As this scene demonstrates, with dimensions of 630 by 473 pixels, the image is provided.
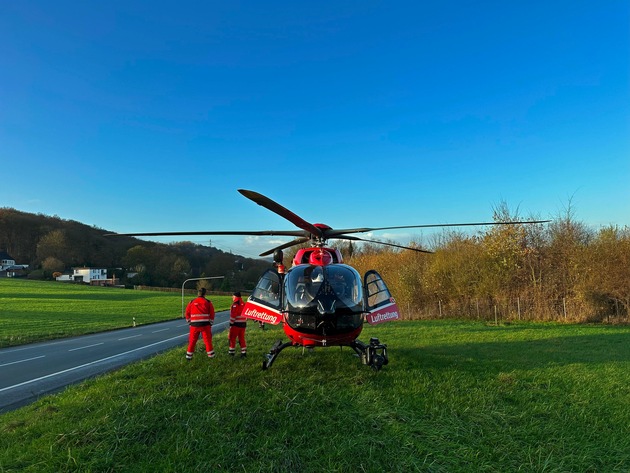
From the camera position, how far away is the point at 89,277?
99188 mm

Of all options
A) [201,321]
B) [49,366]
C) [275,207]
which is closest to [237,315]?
[201,321]

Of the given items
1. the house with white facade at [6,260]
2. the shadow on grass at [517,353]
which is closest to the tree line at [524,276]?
the shadow on grass at [517,353]

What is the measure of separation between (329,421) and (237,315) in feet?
19.6

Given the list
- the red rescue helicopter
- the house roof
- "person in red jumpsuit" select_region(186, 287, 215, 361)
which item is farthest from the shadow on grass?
the house roof

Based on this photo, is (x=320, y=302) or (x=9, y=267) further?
(x=9, y=267)

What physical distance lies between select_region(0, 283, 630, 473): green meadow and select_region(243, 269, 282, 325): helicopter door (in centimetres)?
109

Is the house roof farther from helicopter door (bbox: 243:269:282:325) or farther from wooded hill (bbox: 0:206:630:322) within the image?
helicopter door (bbox: 243:269:282:325)

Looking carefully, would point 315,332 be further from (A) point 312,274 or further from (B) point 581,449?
(B) point 581,449

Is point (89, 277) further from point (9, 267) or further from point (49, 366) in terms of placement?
point (49, 366)

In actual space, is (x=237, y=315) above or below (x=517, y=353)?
above

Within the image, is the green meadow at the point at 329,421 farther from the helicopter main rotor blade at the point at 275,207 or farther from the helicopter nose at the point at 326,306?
the helicopter main rotor blade at the point at 275,207

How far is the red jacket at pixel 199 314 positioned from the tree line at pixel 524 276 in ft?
70.3

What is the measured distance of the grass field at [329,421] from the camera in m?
4.22

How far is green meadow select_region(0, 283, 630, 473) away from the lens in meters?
4.22
